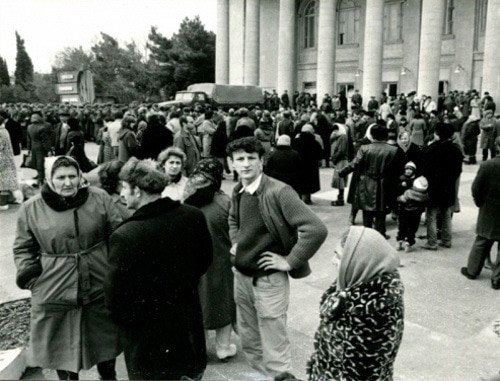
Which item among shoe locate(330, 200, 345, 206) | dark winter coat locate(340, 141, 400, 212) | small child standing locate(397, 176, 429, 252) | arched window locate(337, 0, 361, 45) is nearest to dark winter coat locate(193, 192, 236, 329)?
dark winter coat locate(340, 141, 400, 212)

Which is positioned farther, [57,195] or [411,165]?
[411,165]

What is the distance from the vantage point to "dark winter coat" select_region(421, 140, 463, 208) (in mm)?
8031

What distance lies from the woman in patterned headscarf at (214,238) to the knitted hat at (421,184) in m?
4.11

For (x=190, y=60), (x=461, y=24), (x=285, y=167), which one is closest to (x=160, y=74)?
(x=190, y=60)

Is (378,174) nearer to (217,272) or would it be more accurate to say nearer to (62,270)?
(217,272)

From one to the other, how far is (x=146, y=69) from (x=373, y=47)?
2885 cm

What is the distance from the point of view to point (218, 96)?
30297 millimetres

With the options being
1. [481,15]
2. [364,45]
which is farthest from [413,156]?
[481,15]

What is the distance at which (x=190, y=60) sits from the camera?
5044 cm

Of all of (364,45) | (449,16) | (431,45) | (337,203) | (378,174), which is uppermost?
(449,16)

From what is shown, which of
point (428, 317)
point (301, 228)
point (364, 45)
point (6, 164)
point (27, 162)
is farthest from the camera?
point (364, 45)

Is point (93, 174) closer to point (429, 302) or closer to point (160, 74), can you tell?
point (429, 302)

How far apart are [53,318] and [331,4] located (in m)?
33.1

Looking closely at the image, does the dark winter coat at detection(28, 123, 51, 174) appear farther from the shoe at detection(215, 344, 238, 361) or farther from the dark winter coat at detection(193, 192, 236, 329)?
the shoe at detection(215, 344, 238, 361)
